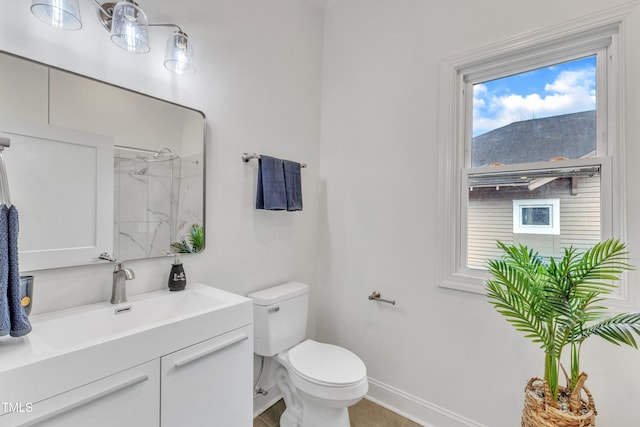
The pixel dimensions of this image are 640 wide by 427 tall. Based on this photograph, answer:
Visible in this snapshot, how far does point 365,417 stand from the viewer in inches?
71.2

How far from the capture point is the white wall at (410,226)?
56.0 inches

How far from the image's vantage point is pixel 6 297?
820 millimetres

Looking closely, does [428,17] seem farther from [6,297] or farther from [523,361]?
[6,297]

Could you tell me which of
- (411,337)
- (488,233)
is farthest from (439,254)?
(411,337)

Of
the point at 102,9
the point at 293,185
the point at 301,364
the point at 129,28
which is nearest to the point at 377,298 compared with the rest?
the point at 301,364

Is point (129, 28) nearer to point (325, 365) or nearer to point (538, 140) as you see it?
point (325, 365)

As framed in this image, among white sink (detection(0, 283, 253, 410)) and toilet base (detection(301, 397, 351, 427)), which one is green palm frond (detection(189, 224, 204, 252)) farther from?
toilet base (detection(301, 397, 351, 427))

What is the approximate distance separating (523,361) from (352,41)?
226cm

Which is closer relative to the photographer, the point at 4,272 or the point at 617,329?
the point at 4,272

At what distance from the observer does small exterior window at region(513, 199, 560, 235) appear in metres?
1.49

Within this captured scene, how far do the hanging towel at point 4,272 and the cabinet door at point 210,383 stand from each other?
0.43 meters

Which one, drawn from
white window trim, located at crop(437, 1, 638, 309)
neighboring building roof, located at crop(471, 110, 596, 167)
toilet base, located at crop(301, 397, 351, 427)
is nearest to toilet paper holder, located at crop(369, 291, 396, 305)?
white window trim, located at crop(437, 1, 638, 309)

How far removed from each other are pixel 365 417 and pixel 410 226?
1.22 m

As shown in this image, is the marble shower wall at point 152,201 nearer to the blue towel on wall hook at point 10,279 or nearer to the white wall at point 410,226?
the blue towel on wall hook at point 10,279
